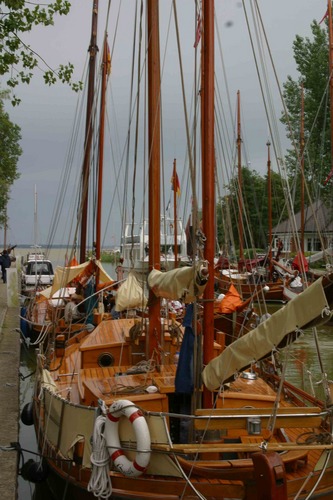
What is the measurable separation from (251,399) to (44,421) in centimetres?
340

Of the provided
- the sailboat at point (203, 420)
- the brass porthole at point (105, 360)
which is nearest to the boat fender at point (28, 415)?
the brass porthole at point (105, 360)

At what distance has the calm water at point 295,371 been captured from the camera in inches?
435

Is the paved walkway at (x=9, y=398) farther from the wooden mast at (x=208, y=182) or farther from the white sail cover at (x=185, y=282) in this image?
the white sail cover at (x=185, y=282)

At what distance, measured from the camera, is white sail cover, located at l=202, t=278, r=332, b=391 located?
556 cm

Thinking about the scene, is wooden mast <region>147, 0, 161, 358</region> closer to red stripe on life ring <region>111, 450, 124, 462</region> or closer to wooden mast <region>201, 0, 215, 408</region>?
wooden mast <region>201, 0, 215, 408</region>

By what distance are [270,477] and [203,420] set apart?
90cm

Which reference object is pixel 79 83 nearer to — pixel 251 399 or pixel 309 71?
pixel 251 399

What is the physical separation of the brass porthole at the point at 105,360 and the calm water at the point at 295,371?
88.3 inches

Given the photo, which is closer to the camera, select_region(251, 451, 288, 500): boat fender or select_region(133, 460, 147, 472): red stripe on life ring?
select_region(251, 451, 288, 500): boat fender

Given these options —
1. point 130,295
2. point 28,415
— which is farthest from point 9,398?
point 130,295

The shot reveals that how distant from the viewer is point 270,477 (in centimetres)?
562

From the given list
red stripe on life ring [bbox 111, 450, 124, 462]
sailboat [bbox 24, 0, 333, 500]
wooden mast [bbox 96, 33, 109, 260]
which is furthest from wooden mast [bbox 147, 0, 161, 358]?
wooden mast [bbox 96, 33, 109, 260]

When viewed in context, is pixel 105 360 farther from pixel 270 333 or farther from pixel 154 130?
pixel 270 333

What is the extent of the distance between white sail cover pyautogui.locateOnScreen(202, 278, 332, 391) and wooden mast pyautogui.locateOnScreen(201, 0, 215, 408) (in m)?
0.39
